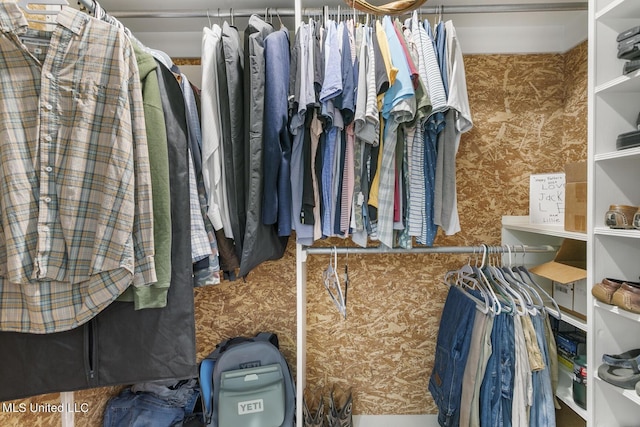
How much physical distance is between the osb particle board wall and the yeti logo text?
0.36 meters

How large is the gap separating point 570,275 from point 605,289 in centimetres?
17

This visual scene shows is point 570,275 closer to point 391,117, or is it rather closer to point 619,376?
point 619,376

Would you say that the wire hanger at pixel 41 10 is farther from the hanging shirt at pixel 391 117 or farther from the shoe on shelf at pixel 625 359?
the shoe on shelf at pixel 625 359

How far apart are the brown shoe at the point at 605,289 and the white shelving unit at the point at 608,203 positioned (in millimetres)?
40

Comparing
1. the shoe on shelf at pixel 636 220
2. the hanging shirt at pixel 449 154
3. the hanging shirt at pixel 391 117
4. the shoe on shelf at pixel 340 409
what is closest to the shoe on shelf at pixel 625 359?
the shoe on shelf at pixel 636 220

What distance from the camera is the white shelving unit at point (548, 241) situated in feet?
4.16

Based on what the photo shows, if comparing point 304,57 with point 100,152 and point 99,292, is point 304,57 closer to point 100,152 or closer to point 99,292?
point 100,152

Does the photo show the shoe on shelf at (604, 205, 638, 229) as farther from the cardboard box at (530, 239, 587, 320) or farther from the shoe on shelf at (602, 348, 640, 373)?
the shoe on shelf at (602, 348, 640, 373)

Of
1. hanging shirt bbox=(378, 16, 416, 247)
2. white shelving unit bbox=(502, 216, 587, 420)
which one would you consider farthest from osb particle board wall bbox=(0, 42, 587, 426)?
hanging shirt bbox=(378, 16, 416, 247)

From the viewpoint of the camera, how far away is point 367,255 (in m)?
1.77

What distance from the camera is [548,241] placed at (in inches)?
64.1

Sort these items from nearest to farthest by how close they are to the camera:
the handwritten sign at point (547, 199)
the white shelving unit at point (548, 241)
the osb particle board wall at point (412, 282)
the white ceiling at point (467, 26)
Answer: the white shelving unit at point (548, 241) → the handwritten sign at point (547, 199) → the white ceiling at point (467, 26) → the osb particle board wall at point (412, 282)

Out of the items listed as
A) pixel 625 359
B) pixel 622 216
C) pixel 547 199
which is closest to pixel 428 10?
→ pixel 547 199

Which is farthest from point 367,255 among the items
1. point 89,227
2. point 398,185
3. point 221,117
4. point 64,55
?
point 64,55
